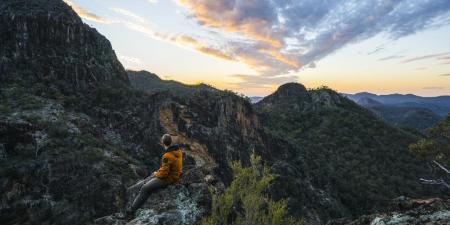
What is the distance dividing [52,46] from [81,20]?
14971mm

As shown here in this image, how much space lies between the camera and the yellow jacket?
11199 millimetres

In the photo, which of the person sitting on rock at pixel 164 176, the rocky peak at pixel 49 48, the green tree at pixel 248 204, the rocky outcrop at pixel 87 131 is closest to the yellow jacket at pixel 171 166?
the person sitting on rock at pixel 164 176

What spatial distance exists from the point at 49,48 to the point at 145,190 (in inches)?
2833

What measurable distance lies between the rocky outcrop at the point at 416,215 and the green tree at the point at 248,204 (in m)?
2.34

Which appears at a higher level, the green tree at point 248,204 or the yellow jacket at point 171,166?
the yellow jacket at point 171,166

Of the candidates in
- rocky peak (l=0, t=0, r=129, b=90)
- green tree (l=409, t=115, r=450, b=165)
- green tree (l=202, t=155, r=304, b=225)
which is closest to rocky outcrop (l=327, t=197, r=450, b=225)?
green tree (l=202, t=155, r=304, b=225)

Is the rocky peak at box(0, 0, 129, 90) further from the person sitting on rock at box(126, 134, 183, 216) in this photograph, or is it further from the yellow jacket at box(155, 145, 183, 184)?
the yellow jacket at box(155, 145, 183, 184)

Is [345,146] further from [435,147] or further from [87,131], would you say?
[435,147]

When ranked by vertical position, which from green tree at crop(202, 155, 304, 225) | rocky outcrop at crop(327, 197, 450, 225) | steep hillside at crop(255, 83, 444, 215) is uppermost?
rocky outcrop at crop(327, 197, 450, 225)

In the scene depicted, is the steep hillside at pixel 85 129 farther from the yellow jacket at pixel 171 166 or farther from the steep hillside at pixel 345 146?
the yellow jacket at pixel 171 166

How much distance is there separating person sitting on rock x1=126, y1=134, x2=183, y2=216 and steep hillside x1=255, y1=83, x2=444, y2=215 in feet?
238

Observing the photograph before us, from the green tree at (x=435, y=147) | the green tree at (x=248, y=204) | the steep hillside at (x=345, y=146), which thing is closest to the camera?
the green tree at (x=248, y=204)

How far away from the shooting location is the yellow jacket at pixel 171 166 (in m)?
11.2

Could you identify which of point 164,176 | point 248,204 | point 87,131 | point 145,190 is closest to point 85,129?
point 87,131
